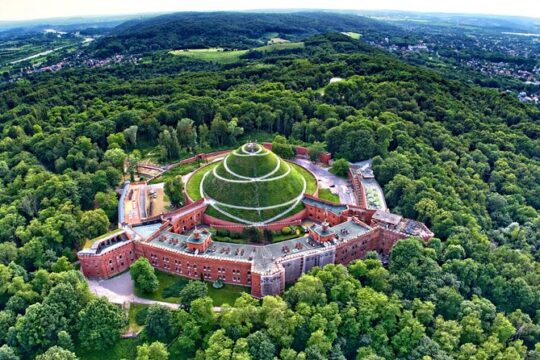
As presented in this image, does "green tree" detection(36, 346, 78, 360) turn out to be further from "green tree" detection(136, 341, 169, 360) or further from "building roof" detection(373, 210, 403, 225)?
"building roof" detection(373, 210, 403, 225)

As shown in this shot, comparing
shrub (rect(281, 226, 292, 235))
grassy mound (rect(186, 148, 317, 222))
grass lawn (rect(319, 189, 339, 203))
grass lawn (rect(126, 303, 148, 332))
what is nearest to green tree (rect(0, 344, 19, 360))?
grass lawn (rect(126, 303, 148, 332))

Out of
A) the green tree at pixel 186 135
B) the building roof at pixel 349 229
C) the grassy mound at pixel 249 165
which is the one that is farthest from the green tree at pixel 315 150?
the green tree at pixel 186 135

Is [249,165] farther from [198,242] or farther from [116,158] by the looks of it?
[116,158]

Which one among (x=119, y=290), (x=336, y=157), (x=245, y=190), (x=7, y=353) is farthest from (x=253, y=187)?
(x=7, y=353)

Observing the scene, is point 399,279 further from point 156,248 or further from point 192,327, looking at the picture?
point 156,248

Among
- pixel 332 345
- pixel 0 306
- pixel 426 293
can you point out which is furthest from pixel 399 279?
pixel 0 306

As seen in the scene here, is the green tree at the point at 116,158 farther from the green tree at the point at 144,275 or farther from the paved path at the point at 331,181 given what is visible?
the paved path at the point at 331,181
